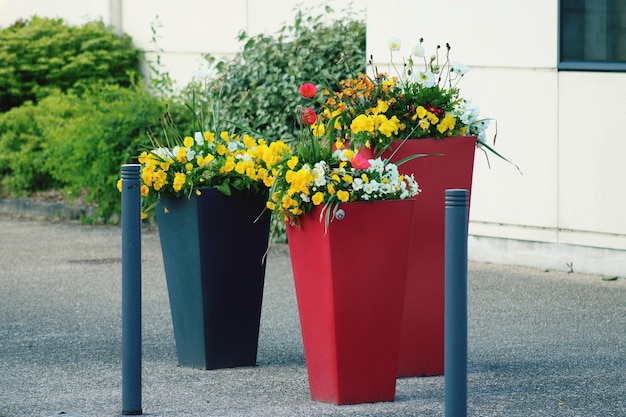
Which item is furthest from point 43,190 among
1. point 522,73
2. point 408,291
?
point 408,291

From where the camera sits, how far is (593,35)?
33.8ft

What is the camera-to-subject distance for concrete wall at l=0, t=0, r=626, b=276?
1005 centimetres

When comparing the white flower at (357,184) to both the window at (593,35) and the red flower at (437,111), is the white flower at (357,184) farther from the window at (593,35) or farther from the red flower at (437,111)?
the window at (593,35)

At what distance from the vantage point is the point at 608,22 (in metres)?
10.2

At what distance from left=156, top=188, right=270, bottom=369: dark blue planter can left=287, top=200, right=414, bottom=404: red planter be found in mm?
741

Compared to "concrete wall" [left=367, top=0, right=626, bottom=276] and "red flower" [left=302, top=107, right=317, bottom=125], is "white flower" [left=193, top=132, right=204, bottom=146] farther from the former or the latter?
"concrete wall" [left=367, top=0, right=626, bottom=276]

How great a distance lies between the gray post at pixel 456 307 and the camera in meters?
4.88

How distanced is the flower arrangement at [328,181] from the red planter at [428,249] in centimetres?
42

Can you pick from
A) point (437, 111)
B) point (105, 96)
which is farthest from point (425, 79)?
point (105, 96)

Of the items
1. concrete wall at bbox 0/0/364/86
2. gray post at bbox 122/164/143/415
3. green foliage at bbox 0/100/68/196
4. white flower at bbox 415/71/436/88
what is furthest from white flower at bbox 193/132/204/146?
green foliage at bbox 0/100/68/196

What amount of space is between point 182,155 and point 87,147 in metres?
6.87

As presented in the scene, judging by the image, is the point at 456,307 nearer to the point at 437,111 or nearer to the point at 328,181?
the point at 328,181

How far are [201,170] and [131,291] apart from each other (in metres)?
1.09

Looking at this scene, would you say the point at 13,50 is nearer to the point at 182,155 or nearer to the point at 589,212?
the point at 589,212
